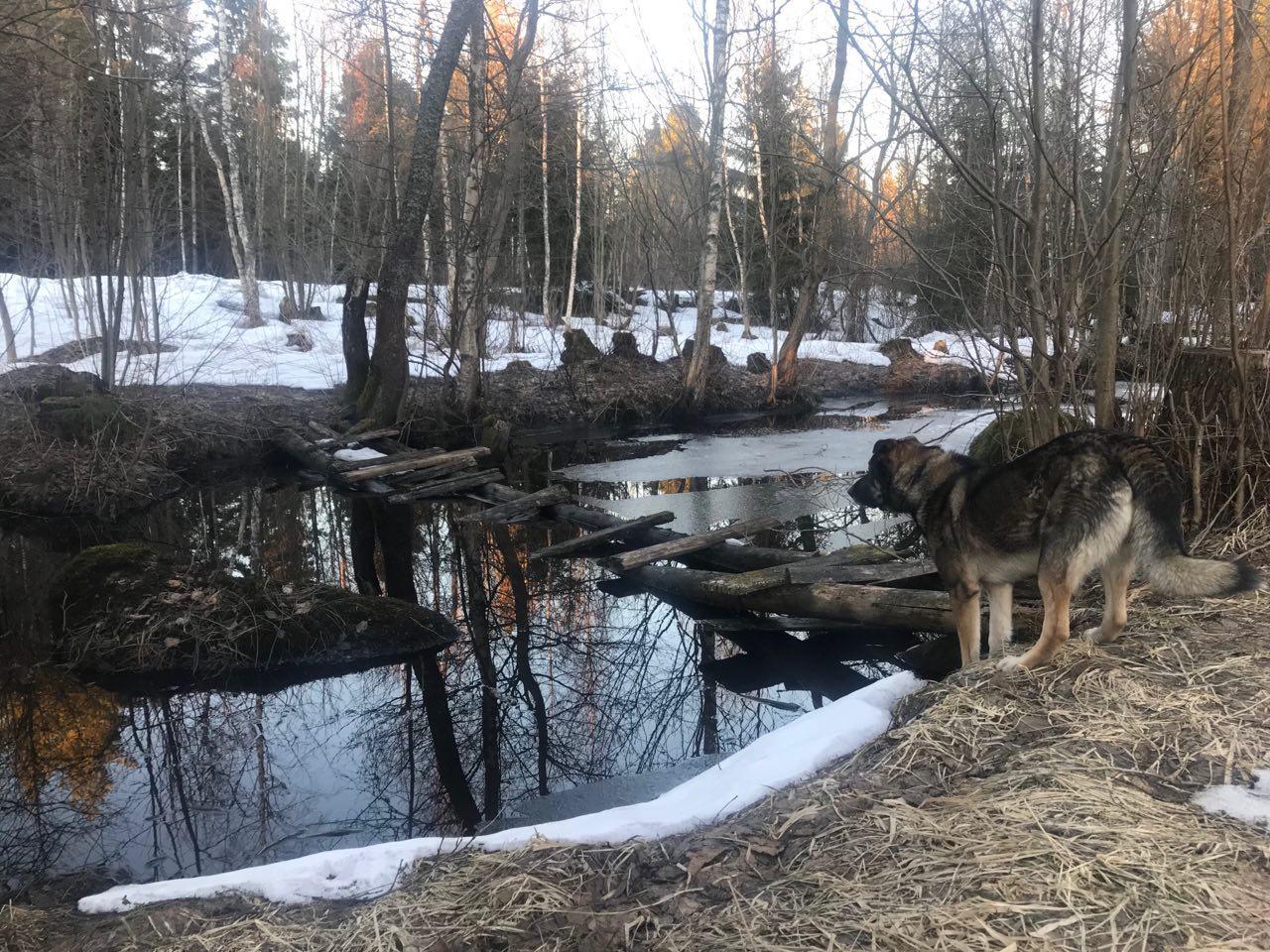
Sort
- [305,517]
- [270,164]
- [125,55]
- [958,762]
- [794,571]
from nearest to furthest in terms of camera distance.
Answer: [958,762]
[794,571]
[305,517]
[125,55]
[270,164]

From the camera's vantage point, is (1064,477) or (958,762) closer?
(958,762)

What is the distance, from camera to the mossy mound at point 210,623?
7086 millimetres

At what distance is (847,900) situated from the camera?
2.52 m

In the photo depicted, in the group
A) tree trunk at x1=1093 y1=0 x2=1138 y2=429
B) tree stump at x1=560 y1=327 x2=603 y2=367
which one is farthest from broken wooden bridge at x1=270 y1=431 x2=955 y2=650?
tree stump at x1=560 y1=327 x2=603 y2=367

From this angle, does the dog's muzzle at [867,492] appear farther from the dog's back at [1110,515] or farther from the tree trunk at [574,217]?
the tree trunk at [574,217]

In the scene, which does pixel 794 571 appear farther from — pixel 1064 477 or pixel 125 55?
pixel 125 55

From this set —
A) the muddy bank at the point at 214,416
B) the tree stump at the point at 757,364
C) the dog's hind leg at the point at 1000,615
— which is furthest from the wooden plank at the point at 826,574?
the tree stump at the point at 757,364

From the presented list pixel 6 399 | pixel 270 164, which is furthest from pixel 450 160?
pixel 270 164

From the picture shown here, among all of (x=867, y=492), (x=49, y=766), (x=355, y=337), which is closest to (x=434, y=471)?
(x=355, y=337)

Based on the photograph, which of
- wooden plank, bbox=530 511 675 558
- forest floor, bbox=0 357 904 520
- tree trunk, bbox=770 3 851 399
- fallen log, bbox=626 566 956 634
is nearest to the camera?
fallen log, bbox=626 566 956 634

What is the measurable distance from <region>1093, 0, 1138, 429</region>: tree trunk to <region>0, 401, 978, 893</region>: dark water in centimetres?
265

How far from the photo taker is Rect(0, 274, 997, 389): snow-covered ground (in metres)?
19.4

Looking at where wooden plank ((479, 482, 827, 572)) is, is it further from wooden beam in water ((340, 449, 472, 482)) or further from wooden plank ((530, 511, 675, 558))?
wooden beam in water ((340, 449, 472, 482))

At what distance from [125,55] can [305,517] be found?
826 cm
